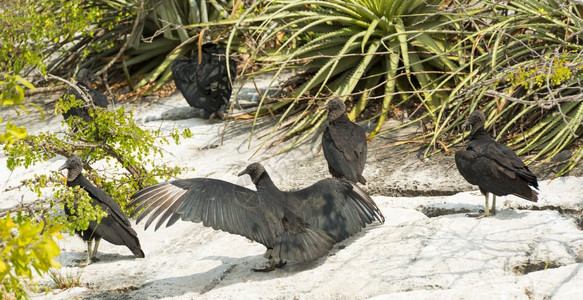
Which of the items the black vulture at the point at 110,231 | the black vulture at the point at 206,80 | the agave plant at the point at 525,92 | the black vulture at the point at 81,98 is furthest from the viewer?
the black vulture at the point at 206,80

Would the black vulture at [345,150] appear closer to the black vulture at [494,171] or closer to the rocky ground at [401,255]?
the rocky ground at [401,255]

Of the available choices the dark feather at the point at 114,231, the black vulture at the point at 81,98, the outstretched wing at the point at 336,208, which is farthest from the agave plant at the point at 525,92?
the black vulture at the point at 81,98

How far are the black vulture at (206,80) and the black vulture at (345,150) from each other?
8.03 feet

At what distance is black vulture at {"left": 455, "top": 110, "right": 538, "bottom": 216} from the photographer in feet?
17.7

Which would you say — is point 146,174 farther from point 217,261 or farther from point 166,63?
point 166,63

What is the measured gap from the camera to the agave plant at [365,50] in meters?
7.66

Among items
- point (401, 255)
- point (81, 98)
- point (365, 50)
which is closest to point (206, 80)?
point (81, 98)

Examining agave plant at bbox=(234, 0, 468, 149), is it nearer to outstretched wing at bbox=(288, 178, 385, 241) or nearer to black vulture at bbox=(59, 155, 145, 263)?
outstretched wing at bbox=(288, 178, 385, 241)

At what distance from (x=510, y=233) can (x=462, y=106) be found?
8.01 ft

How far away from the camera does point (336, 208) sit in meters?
5.45

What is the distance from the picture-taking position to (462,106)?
7465 mm

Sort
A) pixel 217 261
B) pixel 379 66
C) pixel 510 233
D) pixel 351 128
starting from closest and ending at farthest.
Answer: pixel 510 233 < pixel 217 261 < pixel 351 128 < pixel 379 66

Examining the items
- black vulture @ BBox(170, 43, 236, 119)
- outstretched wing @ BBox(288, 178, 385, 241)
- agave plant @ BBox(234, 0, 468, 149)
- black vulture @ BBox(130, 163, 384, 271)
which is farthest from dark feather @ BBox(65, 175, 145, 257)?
black vulture @ BBox(170, 43, 236, 119)

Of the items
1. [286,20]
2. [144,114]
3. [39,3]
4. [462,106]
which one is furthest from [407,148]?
[39,3]
